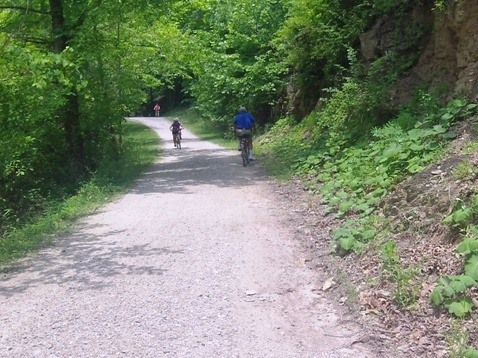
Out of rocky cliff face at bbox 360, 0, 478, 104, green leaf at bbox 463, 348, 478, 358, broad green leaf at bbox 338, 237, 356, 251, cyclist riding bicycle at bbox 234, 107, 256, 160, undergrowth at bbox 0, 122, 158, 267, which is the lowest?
undergrowth at bbox 0, 122, 158, 267

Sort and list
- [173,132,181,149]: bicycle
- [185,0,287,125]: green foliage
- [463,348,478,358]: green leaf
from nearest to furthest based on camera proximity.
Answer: [463,348,478,358]: green leaf
[173,132,181,149]: bicycle
[185,0,287,125]: green foliage

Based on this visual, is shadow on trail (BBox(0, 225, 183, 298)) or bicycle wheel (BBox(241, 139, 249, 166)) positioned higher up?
bicycle wheel (BBox(241, 139, 249, 166))

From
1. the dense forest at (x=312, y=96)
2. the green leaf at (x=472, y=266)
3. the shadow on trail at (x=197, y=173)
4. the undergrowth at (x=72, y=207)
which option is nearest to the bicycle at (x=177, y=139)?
the dense forest at (x=312, y=96)

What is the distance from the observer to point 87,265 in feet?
25.8

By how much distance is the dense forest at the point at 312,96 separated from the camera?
29.1 feet

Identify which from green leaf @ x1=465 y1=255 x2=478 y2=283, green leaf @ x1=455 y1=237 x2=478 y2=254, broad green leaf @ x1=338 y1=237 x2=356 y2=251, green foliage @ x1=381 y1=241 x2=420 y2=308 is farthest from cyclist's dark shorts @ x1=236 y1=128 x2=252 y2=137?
green leaf @ x1=465 y1=255 x2=478 y2=283

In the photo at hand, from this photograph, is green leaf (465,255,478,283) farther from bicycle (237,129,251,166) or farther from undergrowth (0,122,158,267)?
bicycle (237,129,251,166)

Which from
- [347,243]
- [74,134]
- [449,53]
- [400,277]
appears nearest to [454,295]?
[400,277]

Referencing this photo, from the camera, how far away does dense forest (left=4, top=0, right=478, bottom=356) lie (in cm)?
886

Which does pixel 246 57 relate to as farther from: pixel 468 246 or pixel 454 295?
pixel 454 295

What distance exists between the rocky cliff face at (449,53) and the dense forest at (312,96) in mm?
28

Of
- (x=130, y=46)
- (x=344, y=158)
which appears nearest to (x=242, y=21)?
(x=130, y=46)

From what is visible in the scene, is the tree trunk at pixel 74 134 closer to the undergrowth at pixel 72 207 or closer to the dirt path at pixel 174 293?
the undergrowth at pixel 72 207

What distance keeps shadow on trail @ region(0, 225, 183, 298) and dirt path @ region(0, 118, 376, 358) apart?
0.7 inches
